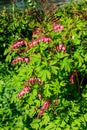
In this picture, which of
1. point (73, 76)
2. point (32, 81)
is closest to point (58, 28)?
point (73, 76)

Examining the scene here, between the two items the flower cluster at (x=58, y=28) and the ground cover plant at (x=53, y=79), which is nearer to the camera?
the ground cover plant at (x=53, y=79)

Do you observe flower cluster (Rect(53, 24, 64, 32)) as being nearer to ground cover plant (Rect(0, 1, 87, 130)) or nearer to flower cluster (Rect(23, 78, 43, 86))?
ground cover plant (Rect(0, 1, 87, 130))

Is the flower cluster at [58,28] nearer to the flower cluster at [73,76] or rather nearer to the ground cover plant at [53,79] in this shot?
the ground cover plant at [53,79]

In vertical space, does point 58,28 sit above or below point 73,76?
above

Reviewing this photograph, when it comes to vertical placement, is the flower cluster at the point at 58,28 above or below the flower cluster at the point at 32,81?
above

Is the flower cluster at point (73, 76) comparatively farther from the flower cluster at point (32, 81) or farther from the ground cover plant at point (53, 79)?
the flower cluster at point (32, 81)

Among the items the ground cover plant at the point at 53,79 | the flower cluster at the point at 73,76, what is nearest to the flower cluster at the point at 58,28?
the ground cover plant at the point at 53,79

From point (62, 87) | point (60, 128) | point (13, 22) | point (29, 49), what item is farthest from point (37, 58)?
point (13, 22)

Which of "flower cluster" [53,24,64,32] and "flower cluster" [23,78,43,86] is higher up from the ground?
"flower cluster" [53,24,64,32]

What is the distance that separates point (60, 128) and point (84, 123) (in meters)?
0.30

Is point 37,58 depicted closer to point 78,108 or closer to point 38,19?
point 78,108

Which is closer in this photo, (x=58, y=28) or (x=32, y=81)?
(x=32, y=81)

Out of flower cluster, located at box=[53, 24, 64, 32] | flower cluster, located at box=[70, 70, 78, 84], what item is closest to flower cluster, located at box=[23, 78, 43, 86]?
flower cluster, located at box=[70, 70, 78, 84]

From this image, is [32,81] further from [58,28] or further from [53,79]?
[58,28]
